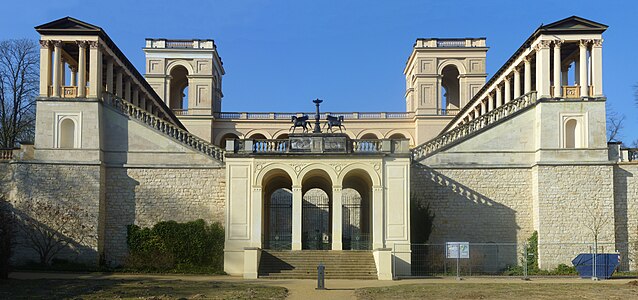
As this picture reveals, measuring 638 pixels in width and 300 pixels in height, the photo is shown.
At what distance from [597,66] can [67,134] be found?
25947 millimetres

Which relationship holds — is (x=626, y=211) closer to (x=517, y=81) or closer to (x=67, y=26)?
(x=517, y=81)

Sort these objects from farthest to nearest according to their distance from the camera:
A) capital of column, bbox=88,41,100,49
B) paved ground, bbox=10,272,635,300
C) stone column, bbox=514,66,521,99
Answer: stone column, bbox=514,66,521,99
capital of column, bbox=88,41,100,49
paved ground, bbox=10,272,635,300

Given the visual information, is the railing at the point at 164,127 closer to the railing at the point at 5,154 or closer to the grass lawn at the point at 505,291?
the railing at the point at 5,154

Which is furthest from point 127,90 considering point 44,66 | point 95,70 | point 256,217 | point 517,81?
point 517,81

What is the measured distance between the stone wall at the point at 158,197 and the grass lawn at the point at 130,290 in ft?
25.1

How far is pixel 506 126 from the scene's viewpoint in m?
34.4

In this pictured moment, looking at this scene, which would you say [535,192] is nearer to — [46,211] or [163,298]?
[163,298]

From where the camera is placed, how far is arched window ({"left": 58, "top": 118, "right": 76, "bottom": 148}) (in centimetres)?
3338

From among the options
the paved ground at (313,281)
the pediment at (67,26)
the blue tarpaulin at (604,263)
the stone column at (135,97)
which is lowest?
the paved ground at (313,281)

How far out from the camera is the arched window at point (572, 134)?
33.7 meters

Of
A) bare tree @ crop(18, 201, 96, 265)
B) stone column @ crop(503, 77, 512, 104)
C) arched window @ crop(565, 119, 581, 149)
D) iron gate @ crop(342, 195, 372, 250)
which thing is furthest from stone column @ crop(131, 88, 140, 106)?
arched window @ crop(565, 119, 581, 149)

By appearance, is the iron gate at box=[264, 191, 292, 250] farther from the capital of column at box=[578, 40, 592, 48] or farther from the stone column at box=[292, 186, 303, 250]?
the capital of column at box=[578, 40, 592, 48]

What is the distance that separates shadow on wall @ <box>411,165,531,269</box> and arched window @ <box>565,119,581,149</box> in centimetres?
353

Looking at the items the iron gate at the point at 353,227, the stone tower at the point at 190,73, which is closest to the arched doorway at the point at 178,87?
the stone tower at the point at 190,73
